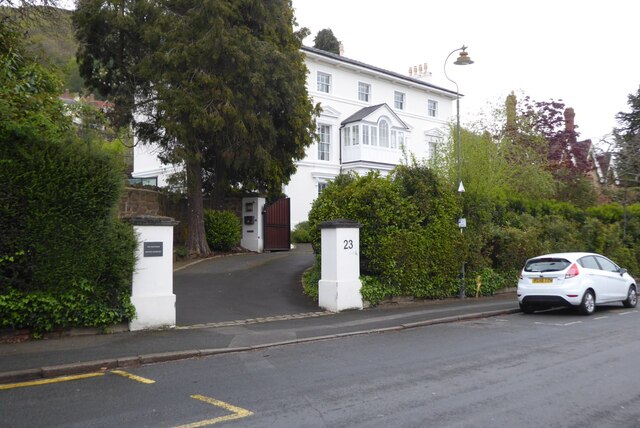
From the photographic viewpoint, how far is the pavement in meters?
8.07

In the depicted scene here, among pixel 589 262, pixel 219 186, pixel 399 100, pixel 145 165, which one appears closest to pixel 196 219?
pixel 219 186

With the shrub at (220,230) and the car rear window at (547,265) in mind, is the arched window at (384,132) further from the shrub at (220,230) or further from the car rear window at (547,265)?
the car rear window at (547,265)

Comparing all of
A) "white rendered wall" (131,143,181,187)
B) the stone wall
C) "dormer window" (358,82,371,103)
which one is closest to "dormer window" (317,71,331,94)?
"dormer window" (358,82,371,103)

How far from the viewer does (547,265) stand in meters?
14.2

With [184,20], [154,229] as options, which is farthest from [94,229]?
[184,20]

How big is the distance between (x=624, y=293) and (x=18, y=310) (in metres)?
15.0

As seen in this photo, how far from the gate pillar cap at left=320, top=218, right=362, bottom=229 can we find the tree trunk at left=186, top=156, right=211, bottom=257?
757cm

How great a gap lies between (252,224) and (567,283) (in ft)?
43.3

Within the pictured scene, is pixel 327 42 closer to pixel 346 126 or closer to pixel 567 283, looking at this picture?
pixel 346 126

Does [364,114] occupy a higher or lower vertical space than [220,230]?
higher

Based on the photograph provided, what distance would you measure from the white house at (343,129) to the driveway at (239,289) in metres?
12.1

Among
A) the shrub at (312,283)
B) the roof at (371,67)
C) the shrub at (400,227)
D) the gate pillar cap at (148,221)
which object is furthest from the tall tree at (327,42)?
the gate pillar cap at (148,221)

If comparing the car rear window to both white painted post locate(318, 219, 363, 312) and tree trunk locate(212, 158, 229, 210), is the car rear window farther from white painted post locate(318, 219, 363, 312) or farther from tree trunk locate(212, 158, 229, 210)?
tree trunk locate(212, 158, 229, 210)

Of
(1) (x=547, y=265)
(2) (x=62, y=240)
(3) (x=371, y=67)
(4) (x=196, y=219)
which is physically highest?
(3) (x=371, y=67)
